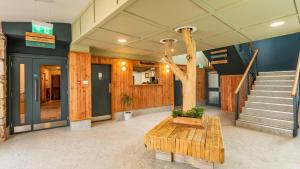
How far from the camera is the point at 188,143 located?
2.25m

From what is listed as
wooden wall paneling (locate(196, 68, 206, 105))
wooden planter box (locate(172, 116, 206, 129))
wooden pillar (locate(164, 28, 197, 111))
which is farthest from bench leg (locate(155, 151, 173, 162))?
wooden wall paneling (locate(196, 68, 206, 105))

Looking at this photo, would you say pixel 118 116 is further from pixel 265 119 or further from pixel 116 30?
pixel 265 119

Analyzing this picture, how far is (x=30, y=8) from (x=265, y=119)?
6.30 meters

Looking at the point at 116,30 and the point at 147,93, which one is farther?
the point at 147,93

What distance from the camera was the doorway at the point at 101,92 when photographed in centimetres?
545

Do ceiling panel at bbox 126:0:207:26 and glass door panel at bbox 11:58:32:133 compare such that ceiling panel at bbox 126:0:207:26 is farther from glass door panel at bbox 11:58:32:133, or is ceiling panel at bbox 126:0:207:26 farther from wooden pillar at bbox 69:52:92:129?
glass door panel at bbox 11:58:32:133

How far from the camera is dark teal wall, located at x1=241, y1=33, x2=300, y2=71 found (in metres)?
5.93

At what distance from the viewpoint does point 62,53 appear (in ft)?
15.7

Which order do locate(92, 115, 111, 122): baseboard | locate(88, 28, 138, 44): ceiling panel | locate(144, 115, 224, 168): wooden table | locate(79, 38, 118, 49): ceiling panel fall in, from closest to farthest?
locate(144, 115, 224, 168): wooden table → locate(88, 28, 138, 44): ceiling panel → locate(79, 38, 118, 49): ceiling panel → locate(92, 115, 111, 122): baseboard

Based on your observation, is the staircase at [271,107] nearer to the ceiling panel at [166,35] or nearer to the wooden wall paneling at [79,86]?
the ceiling panel at [166,35]

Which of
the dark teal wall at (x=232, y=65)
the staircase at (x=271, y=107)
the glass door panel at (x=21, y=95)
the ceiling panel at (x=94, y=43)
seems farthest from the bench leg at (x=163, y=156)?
the dark teal wall at (x=232, y=65)

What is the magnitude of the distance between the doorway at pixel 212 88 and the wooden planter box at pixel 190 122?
18.9ft

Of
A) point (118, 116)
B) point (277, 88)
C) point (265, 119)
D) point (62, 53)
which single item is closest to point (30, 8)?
point (62, 53)

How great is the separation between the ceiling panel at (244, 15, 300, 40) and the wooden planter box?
235cm
